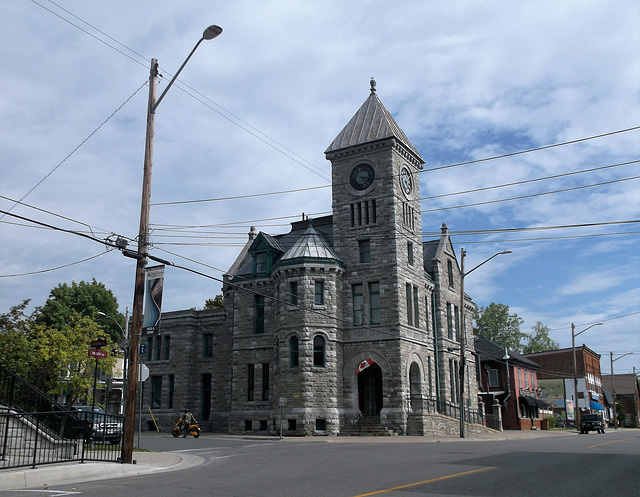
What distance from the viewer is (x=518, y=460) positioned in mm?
15914

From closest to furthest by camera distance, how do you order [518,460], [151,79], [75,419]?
[75,419] → [518,460] → [151,79]

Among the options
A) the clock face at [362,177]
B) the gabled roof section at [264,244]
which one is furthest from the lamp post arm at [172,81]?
the gabled roof section at [264,244]

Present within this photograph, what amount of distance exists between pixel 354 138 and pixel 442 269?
443 inches

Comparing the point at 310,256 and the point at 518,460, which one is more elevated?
the point at 310,256

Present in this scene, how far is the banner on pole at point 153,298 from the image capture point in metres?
17.6

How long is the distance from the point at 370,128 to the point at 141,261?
24837 mm

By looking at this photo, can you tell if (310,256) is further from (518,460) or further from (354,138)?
(518,460)

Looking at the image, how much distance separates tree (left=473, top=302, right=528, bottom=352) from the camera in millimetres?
79688

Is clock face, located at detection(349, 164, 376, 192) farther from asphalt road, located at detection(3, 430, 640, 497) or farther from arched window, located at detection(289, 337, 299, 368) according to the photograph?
asphalt road, located at detection(3, 430, 640, 497)

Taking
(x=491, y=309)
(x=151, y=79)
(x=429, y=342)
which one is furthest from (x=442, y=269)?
(x=491, y=309)

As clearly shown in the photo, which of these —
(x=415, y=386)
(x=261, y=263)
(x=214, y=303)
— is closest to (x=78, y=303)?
(x=214, y=303)

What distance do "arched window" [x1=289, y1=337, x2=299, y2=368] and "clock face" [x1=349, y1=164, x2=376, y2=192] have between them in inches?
412

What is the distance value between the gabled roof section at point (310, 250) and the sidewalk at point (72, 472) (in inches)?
773

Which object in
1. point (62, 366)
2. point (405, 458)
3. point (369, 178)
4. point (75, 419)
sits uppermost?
point (369, 178)
